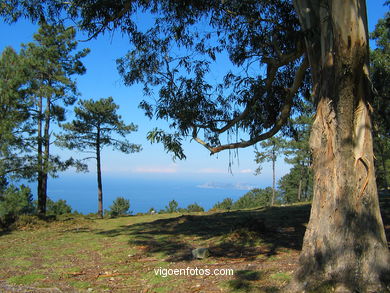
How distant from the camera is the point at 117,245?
8.70 m

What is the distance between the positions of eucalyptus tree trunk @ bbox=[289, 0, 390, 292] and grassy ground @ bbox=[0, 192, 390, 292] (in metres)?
0.84

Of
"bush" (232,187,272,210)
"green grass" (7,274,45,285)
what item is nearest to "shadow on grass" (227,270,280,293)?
"green grass" (7,274,45,285)

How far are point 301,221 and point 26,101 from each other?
40.6 ft

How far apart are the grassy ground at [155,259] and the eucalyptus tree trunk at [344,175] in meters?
0.84

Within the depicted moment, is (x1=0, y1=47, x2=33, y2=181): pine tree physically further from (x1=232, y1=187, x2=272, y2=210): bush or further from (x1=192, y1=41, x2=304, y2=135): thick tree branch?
(x1=232, y1=187, x2=272, y2=210): bush

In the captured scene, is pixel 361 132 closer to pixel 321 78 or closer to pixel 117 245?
pixel 321 78

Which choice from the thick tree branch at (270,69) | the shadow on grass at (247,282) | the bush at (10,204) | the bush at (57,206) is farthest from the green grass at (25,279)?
the bush at (57,206)

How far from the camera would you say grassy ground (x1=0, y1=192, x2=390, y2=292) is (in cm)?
510

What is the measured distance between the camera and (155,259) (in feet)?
22.5

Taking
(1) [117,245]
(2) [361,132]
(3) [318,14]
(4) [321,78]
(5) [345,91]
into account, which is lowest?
(1) [117,245]

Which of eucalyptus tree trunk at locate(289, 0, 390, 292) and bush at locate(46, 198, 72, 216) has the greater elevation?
eucalyptus tree trunk at locate(289, 0, 390, 292)

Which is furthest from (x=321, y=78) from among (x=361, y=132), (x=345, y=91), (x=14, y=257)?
(x=14, y=257)

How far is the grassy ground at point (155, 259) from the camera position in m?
5.10

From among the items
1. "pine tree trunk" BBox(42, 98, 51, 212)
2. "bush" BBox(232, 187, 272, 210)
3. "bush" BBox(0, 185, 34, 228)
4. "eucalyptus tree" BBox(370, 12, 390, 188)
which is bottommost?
"bush" BBox(232, 187, 272, 210)
